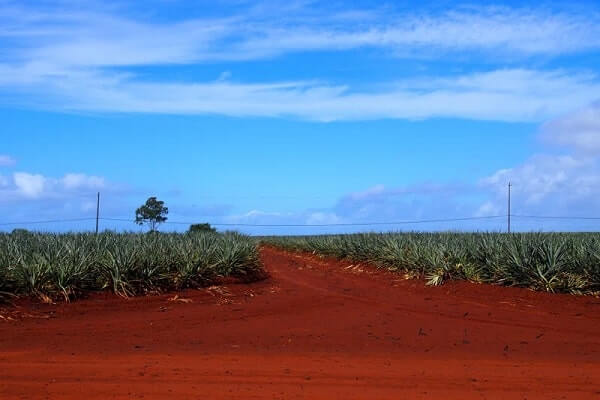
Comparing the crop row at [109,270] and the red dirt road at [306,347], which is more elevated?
the crop row at [109,270]

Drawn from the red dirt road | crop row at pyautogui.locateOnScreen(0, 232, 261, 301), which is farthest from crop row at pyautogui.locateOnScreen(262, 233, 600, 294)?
crop row at pyautogui.locateOnScreen(0, 232, 261, 301)

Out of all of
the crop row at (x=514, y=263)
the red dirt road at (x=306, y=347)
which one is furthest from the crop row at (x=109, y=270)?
the crop row at (x=514, y=263)

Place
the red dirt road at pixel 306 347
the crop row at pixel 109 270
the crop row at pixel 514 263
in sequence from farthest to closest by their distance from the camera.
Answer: the crop row at pixel 514 263, the crop row at pixel 109 270, the red dirt road at pixel 306 347

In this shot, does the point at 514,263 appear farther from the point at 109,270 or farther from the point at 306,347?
the point at 109,270

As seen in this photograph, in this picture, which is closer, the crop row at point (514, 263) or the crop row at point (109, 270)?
the crop row at point (109, 270)

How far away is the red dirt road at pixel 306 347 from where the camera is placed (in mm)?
5480

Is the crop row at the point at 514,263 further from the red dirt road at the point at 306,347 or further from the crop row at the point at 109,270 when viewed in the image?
the crop row at the point at 109,270

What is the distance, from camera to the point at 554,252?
12461 mm

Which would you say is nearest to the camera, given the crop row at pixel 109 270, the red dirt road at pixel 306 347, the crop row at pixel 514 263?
the red dirt road at pixel 306 347

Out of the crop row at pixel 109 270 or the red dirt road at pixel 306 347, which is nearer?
the red dirt road at pixel 306 347

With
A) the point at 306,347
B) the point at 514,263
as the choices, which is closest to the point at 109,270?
the point at 306,347

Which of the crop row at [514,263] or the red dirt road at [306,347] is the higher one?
the crop row at [514,263]

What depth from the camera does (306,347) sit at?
23.9 ft

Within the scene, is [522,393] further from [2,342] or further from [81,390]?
[2,342]
